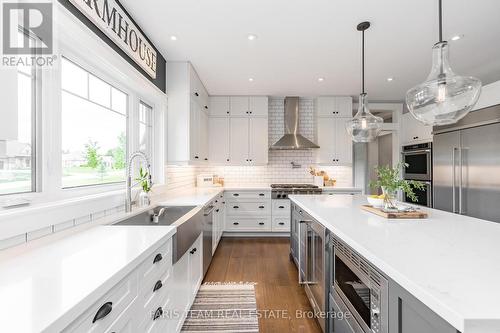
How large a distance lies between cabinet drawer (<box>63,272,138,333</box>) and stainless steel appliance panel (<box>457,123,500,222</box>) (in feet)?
11.7

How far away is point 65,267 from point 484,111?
13.2 ft

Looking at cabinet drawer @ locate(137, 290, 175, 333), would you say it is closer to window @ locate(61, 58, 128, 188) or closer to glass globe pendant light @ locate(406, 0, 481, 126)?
window @ locate(61, 58, 128, 188)

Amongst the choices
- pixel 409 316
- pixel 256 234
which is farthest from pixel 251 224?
pixel 409 316

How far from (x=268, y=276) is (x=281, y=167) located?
252 centimetres

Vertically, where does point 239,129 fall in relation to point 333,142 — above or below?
above

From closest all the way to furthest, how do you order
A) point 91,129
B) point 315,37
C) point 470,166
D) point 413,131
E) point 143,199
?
point 91,129
point 143,199
point 315,37
point 470,166
point 413,131

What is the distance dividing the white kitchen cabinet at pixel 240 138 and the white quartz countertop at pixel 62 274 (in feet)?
11.0

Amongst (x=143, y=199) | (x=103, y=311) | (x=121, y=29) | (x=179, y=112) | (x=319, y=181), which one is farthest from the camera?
(x=319, y=181)

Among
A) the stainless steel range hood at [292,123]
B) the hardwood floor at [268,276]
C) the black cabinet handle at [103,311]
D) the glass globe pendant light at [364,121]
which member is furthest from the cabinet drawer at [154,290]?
the stainless steel range hood at [292,123]

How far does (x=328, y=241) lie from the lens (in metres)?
1.71

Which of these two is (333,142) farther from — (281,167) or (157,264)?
(157,264)

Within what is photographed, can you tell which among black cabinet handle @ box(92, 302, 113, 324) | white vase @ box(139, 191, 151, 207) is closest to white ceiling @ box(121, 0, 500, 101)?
white vase @ box(139, 191, 151, 207)

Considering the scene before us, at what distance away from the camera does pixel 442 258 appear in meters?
0.96

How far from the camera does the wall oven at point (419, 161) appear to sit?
3.83m
